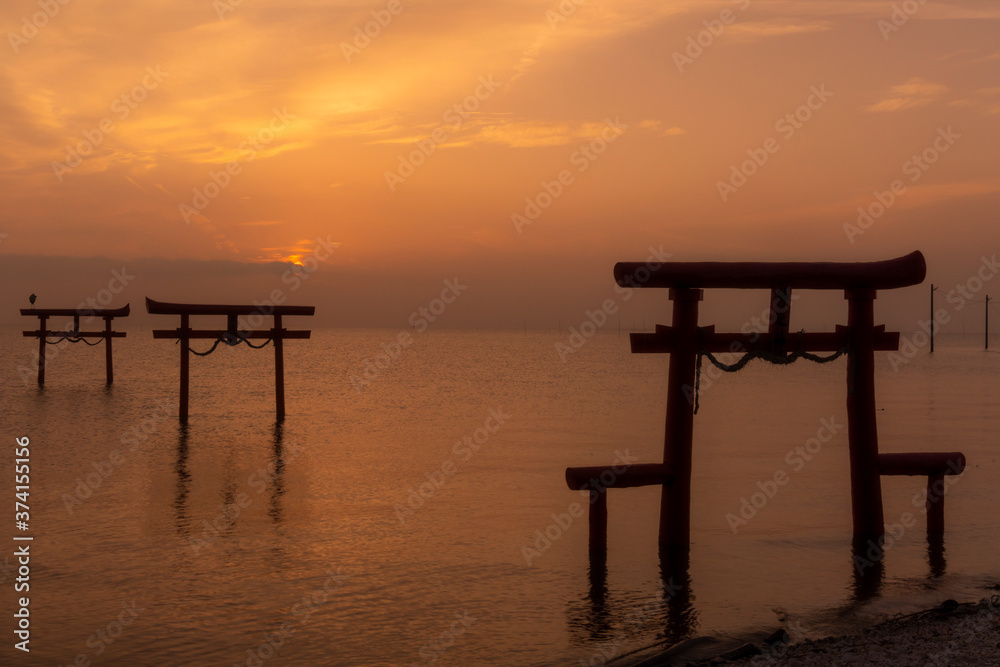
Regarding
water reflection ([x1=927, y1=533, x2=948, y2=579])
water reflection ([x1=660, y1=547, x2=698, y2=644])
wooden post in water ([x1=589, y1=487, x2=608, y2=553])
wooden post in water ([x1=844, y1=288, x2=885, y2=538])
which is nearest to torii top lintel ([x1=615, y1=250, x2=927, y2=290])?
wooden post in water ([x1=844, y1=288, x2=885, y2=538])

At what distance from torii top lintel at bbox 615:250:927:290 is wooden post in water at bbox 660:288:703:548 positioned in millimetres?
280

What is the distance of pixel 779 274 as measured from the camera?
30.5ft

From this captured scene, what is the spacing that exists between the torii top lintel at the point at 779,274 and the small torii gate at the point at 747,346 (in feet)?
0.03

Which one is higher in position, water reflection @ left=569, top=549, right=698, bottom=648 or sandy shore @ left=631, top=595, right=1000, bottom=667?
sandy shore @ left=631, top=595, right=1000, bottom=667

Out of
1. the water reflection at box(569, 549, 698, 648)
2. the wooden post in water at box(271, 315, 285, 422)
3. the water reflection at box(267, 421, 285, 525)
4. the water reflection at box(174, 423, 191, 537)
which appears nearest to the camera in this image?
the water reflection at box(569, 549, 698, 648)

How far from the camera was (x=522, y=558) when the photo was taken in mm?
10352

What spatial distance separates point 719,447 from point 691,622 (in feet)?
40.3

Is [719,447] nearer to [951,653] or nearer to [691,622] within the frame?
[691,622]

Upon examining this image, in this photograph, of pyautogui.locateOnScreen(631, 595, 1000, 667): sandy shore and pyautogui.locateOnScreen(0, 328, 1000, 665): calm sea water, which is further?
pyautogui.locateOnScreen(0, 328, 1000, 665): calm sea water

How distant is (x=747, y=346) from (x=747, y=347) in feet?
0.04

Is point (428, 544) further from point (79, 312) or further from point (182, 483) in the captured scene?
point (79, 312)

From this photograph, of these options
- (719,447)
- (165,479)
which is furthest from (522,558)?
(719,447)

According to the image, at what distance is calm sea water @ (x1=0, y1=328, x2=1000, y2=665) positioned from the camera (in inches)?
309

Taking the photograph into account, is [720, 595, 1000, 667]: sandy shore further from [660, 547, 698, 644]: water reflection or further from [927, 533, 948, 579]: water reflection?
[927, 533, 948, 579]: water reflection
